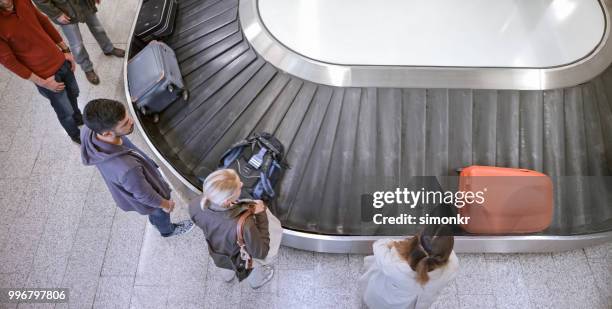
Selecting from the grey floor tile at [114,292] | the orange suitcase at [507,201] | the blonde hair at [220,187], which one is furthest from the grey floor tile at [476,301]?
the grey floor tile at [114,292]

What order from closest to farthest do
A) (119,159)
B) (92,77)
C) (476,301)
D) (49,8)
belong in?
(119,159) → (476,301) → (49,8) → (92,77)

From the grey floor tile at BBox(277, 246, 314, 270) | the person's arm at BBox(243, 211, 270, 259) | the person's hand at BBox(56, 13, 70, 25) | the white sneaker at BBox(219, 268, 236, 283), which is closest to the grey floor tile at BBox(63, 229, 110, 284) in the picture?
the white sneaker at BBox(219, 268, 236, 283)

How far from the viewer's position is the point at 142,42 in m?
4.86

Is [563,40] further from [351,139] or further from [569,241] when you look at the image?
[351,139]

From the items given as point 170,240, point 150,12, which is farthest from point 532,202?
point 150,12

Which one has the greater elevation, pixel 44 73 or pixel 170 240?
pixel 44 73

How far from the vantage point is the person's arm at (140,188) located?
2.75 meters

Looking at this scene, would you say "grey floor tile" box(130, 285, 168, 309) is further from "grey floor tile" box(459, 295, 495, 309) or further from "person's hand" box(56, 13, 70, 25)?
"person's hand" box(56, 13, 70, 25)

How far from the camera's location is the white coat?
7.90ft

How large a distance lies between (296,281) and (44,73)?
2752mm

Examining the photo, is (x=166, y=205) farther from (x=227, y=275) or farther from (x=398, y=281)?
(x=398, y=281)

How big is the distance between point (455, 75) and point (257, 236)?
2.38 meters

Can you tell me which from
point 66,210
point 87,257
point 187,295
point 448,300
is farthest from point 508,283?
point 66,210

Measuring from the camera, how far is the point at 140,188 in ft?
9.32
